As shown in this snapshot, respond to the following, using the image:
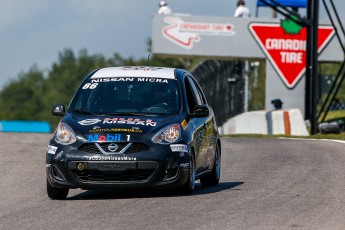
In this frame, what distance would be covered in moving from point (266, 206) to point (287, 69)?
31.3 meters

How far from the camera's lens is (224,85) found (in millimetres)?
42969

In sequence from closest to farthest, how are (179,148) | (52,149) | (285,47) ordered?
(179,148)
(52,149)
(285,47)

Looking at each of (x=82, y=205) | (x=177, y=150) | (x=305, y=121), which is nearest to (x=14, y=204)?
(x=82, y=205)

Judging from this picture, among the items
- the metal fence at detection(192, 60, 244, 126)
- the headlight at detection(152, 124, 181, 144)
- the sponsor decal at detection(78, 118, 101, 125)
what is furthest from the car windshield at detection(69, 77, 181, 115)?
the metal fence at detection(192, 60, 244, 126)

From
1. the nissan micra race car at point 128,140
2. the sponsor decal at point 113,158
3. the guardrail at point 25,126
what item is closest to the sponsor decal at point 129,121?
the nissan micra race car at point 128,140

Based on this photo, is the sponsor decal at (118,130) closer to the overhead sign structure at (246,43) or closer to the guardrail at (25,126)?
the overhead sign structure at (246,43)

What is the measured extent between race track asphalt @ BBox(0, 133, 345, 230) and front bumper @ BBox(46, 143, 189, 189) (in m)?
0.18

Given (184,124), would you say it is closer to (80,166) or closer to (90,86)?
(80,166)

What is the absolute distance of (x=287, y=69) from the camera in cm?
4291

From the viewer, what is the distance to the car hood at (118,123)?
13.0m

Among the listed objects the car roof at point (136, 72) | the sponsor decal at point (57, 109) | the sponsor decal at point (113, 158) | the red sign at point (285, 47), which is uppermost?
the car roof at point (136, 72)

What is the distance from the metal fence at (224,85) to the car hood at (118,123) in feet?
90.0

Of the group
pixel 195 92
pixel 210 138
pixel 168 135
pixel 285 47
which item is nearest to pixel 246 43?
pixel 285 47

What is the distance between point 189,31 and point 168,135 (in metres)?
29.9
